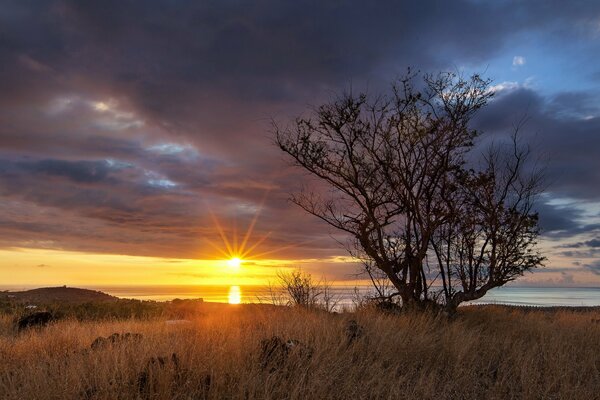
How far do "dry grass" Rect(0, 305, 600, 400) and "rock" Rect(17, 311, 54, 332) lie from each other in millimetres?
3670

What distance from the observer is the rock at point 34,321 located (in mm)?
16297

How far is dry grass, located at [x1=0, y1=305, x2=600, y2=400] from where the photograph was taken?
711 centimetres

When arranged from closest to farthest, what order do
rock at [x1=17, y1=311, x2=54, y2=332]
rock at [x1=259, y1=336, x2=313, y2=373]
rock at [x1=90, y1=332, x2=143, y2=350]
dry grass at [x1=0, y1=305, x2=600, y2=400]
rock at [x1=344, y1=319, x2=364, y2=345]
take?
dry grass at [x1=0, y1=305, x2=600, y2=400] < rock at [x1=259, y1=336, x2=313, y2=373] < rock at [x1=90, y1=332, x2=143, y2=350] < rock at [x1=344, y1=319, x2=364, y2=345] < rock at [x1=17, y1=311, x2=54, y2=332]

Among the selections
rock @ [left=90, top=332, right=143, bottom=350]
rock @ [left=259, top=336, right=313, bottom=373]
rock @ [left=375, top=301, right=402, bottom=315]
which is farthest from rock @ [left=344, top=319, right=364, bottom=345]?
rock @ [left=375, top=301, right=402, bottom=315]

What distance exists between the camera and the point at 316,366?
8391 mm

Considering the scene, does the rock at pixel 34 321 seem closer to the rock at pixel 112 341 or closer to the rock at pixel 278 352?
the rock at pixel 112 341

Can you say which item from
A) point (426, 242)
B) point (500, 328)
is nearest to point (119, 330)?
point (426, 242)

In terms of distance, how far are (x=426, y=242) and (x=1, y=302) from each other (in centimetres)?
2043

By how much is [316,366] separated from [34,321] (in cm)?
1241

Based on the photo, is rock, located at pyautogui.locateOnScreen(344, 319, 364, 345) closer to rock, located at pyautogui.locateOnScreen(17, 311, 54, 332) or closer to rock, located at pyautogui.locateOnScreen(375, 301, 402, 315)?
rock, located at pyautogui.locateOnScreen(375, 301, 402, 315)

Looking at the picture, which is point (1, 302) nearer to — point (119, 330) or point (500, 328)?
point (119, 330)

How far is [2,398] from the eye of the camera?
6.88m

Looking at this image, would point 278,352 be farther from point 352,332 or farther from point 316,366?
point 352,332

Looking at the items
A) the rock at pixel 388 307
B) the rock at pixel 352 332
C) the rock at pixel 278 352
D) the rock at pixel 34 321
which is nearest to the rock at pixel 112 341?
the rock at pixel 278 352
